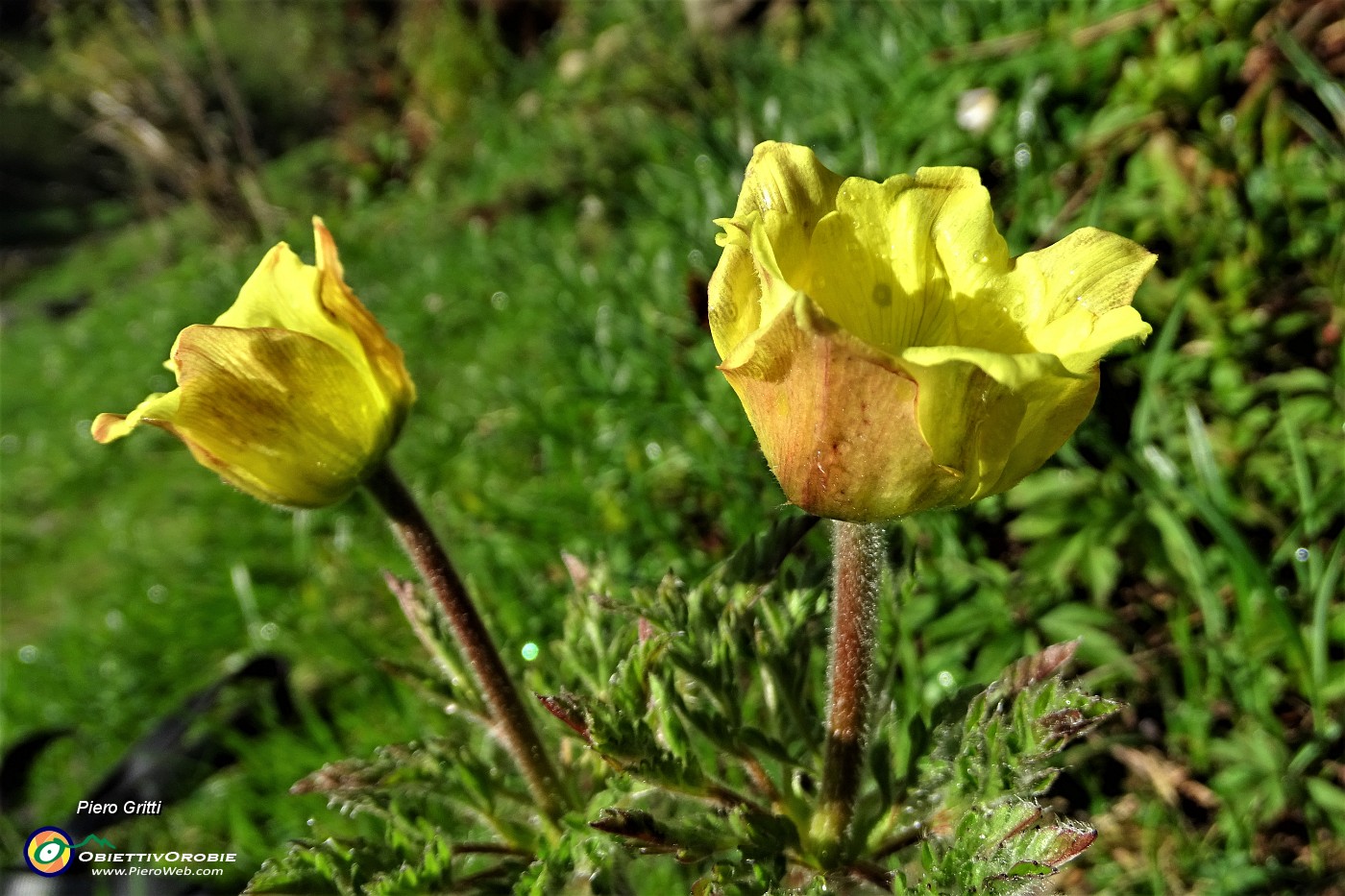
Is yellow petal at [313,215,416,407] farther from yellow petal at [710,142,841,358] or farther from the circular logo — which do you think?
the circular logo

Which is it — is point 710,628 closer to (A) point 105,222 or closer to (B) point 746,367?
(B) point 746,367

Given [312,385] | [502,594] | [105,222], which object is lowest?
[105,222]

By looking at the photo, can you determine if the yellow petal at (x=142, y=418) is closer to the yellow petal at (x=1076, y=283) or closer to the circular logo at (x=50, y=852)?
the yellow petal at (x=1076, y=283)

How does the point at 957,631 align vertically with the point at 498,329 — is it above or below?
above

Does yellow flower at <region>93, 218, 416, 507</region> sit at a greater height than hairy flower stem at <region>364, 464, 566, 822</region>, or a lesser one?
greater

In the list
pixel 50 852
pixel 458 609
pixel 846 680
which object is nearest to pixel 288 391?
pixel 458 609

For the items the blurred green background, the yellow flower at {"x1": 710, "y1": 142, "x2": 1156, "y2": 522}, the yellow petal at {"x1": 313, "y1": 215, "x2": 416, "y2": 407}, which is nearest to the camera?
the yellow flower at {"x1": 710, "y1": 142, "x2": 1156, "y2": 522}

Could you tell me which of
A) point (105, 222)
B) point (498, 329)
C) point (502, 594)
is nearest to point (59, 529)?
point (498, 329)

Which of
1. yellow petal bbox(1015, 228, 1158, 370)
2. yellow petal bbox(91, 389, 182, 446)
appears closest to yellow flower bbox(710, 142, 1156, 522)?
yellow petal bbox(1015, 228, 1158, 370)
